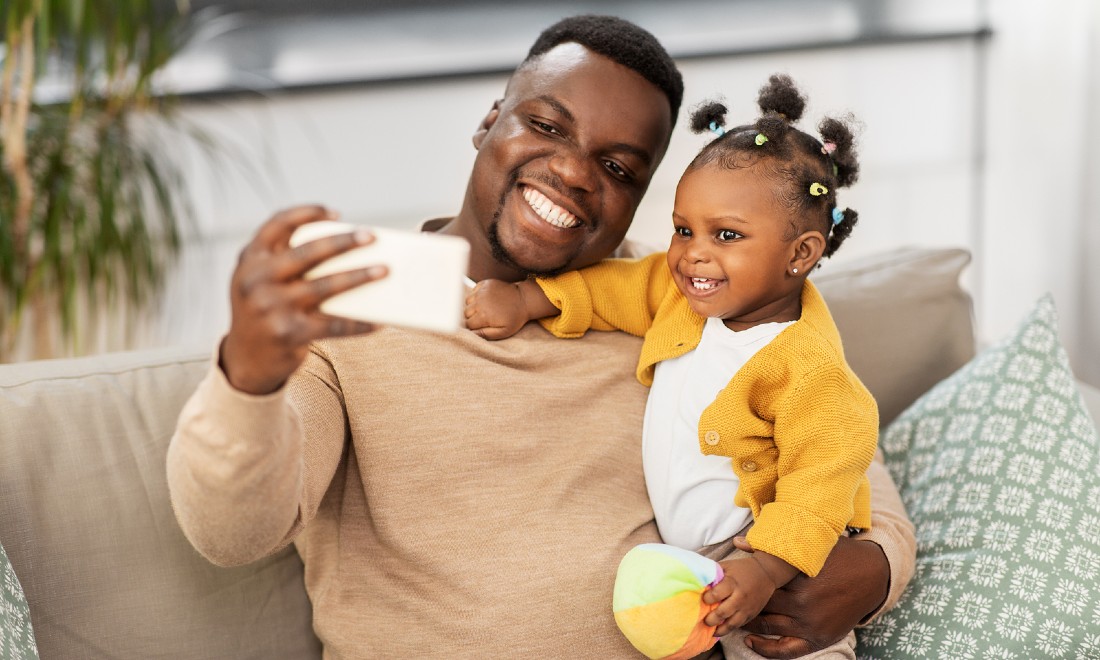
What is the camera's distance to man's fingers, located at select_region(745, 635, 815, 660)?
1324mm

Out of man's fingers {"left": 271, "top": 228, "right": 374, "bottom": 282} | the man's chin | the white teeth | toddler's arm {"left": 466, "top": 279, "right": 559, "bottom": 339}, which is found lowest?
toddler's arm {"left": 466, "top": 279, "right": 559, "bottom": 339}

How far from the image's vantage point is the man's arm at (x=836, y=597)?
4.33 ft

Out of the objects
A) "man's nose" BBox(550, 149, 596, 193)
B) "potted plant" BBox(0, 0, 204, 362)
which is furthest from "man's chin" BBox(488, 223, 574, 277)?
"potted plant" BBox(0, 0, 204, 362)

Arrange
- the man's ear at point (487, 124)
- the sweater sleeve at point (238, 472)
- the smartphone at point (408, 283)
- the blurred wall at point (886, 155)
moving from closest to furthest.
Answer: the smartphone at point (408, 283) → the sweater sleeve at point (238, 472) → the man's ear at point (487, 124) → the blurred wall at point (886, 155)

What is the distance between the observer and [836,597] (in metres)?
1.33

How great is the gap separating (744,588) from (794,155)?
0.53 meters

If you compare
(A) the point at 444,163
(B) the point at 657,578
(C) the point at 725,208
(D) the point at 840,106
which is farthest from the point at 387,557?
(D) the point at 840,106

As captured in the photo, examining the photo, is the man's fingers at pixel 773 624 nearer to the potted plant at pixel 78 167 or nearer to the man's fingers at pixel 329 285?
the man's fingers at pixel 329 285

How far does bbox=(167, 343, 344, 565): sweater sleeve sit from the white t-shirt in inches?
17.9

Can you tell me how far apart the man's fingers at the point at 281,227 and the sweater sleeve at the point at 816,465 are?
0.65 meters

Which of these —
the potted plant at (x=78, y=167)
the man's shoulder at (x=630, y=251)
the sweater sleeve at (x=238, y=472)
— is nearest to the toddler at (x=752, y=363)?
the man's shoulder at (x=630, y=251)

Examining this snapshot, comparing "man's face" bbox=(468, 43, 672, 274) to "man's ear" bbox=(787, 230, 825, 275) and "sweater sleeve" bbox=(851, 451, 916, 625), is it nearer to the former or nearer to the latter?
"man's ear" bbox=(787, 230, 825, 275)

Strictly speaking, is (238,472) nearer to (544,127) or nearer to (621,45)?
(544,127)

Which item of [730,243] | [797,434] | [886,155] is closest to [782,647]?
[797,434]
